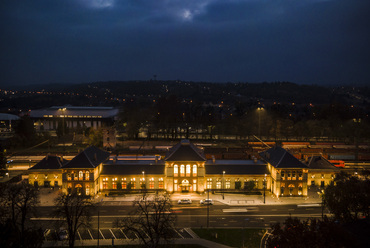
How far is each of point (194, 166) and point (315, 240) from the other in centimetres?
3125

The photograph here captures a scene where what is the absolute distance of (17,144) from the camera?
90.3 meters

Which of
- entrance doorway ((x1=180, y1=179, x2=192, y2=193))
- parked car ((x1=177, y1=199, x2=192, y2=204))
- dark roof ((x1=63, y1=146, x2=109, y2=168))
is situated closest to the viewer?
parked car ((x1=177, y1=199, x2=192, y2=204))

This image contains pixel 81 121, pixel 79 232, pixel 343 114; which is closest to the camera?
pixel 79 232

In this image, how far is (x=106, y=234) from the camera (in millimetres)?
38531

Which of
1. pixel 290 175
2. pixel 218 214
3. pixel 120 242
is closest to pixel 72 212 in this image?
pixel 120 242

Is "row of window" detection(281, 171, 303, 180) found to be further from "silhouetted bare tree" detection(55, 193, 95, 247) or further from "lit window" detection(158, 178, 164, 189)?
"silhouetted bare tree" detection(55, 193, 95, 247)

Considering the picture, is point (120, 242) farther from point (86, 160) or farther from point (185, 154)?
point (185, 154)

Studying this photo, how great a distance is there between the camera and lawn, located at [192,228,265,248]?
36184mm

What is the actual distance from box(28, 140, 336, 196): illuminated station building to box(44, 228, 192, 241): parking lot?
43.6 feet

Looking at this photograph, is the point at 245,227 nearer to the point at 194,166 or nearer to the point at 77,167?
the point at 194,166

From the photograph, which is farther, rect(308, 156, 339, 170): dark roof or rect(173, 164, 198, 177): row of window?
rect(308, 156, 339, 170): dark roof

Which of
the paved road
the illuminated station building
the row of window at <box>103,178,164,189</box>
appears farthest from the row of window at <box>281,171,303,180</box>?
the row of window at <box>103,178,164,189</box>

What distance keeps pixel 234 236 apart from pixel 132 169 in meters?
23.5

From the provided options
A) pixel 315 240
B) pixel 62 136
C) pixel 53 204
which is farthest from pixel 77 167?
pixel 62 136
